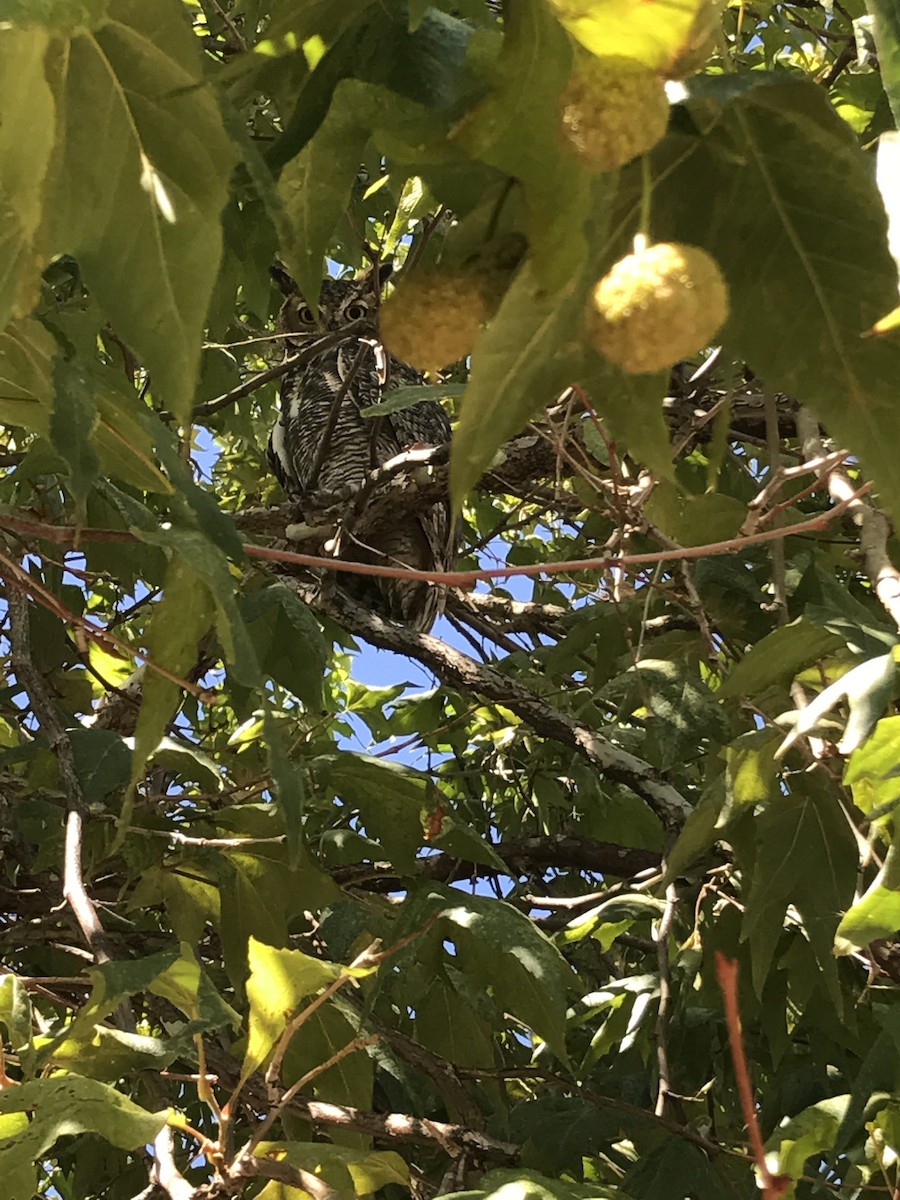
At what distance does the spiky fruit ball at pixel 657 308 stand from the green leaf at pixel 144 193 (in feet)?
0.59

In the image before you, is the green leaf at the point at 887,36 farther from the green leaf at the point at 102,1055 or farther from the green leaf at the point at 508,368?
the green leaf at the point at 102,1055

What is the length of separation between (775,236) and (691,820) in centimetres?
63

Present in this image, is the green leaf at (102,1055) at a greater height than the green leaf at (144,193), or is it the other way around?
the green leaf at (144,193)

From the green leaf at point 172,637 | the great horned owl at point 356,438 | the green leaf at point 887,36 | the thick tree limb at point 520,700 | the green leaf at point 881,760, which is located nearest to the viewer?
the green leaf at point 887,36

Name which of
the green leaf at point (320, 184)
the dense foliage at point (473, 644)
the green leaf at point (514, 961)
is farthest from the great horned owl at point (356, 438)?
the green leaf at point (320, 184)

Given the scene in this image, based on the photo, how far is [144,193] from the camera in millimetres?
552

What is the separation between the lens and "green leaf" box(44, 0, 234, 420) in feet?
1.75

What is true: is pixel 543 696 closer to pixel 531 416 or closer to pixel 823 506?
pixel 823 506

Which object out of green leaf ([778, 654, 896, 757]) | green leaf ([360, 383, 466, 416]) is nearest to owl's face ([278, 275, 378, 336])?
green leaf ([360, 383, 466, 416])

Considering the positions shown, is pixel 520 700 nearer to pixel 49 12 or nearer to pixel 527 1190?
pixel 527 1190

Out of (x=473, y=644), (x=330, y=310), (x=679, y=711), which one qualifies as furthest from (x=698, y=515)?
(x=330, y=310)

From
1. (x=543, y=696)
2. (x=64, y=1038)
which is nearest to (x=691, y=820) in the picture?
(x=64, y=1038)

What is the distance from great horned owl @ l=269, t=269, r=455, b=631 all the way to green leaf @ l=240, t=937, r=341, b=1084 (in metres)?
1.64

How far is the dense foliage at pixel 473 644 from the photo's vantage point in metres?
0.53
